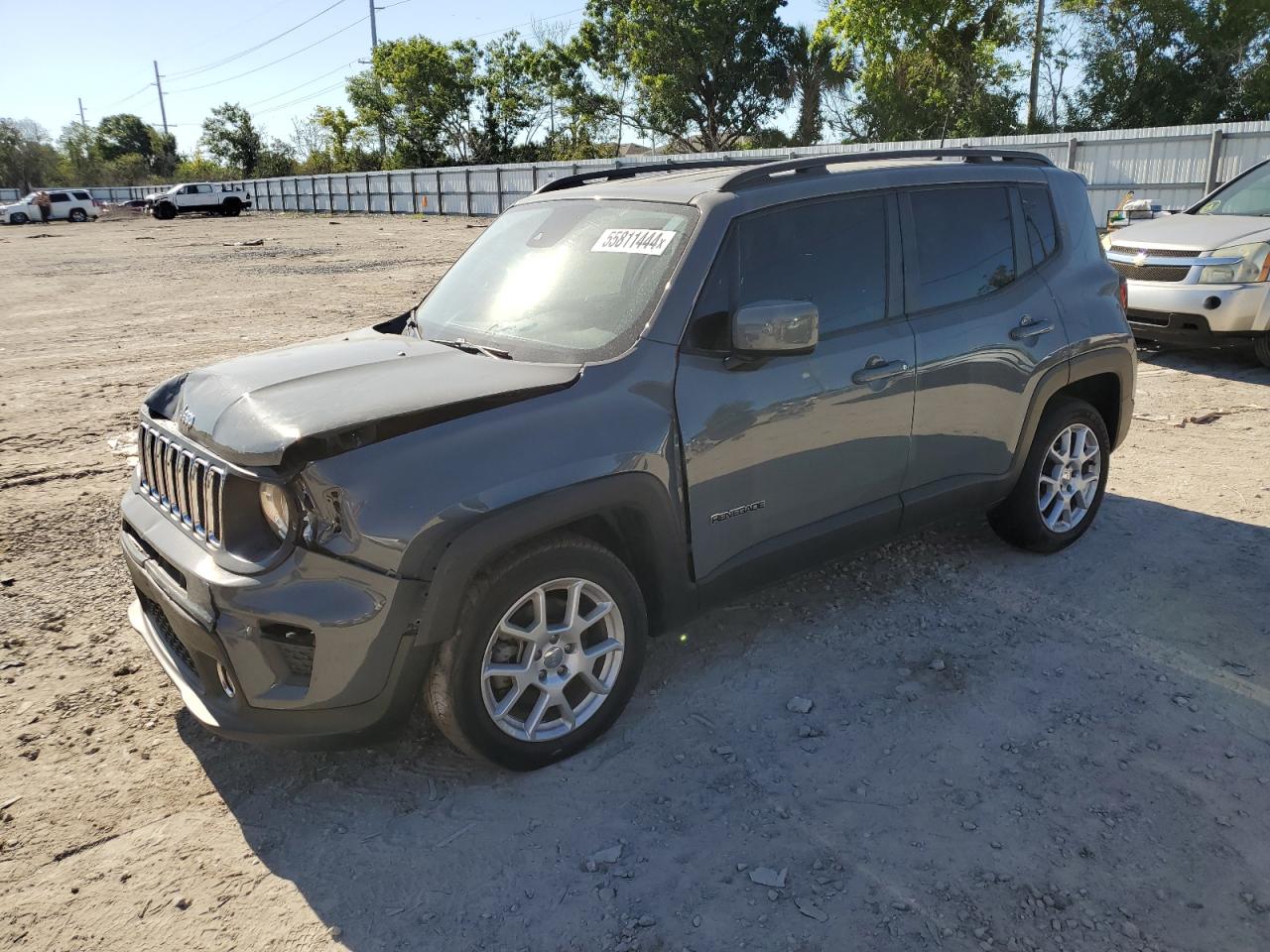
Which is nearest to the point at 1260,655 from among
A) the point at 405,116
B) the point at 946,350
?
the point at 946,350

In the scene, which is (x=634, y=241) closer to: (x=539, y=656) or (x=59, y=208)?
(x=539, y=656)

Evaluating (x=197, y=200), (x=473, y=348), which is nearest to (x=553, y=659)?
(x=473, y=348)

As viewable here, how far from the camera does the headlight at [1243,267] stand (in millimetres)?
7984

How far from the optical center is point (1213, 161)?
18.1m

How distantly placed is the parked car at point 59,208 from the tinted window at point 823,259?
2199 inches

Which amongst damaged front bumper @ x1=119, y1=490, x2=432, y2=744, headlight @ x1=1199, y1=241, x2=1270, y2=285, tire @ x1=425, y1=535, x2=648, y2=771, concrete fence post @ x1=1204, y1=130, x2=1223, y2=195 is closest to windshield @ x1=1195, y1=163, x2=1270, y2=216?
headlight @ x1=1199, y1=241, x2=1270, y2=285

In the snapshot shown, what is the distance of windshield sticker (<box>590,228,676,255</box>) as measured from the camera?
345 cm

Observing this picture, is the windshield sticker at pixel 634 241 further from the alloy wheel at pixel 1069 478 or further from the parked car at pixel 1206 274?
the parked car at pixel 1206 274

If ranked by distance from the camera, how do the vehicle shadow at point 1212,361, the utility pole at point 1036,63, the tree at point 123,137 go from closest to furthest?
the vehicle shadow at point 1212,361 → the utility pole at point 1036,63 → the tree at point 123,137

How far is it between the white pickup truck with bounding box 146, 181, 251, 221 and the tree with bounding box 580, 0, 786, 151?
23502 mm

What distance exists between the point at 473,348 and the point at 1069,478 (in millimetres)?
3051

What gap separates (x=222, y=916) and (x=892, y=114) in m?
43.9

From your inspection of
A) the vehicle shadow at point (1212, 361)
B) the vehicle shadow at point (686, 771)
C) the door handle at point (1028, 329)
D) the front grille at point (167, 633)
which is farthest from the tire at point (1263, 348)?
the front grille at point (167, 633)

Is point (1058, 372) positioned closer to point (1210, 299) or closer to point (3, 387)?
point (1210, 299)
